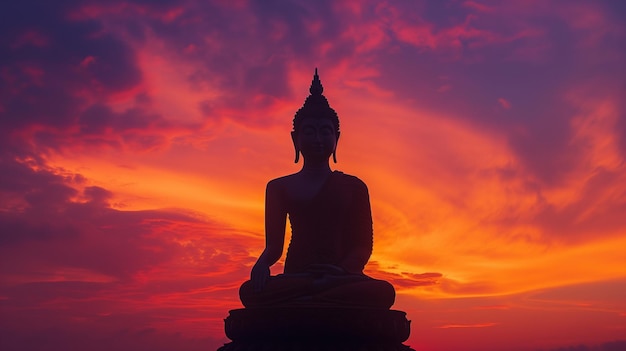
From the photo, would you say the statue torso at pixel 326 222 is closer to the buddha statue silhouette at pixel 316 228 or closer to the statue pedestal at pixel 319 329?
the buddha statue silhouette at pixel 316 228

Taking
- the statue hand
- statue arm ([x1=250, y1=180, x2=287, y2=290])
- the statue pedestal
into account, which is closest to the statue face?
statue arm ([x1=250, y1=180, x2=287, y2=290])

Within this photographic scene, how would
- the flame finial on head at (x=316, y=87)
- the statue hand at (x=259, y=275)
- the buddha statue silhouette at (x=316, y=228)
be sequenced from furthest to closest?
the flame finial on head at (x=316, y=87)
the statue hand at (x=259, y=275)
the buddha statue silhouette at (x=316, y=228)

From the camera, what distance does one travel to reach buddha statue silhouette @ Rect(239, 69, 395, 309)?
10.8 metres

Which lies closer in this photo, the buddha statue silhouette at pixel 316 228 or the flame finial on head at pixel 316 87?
the buddha statue silhouette at pixel 316 228

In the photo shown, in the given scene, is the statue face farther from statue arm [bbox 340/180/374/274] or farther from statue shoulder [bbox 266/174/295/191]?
statue arm [bbox 340/180/374/274]

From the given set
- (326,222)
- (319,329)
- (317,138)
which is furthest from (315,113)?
(319,329)

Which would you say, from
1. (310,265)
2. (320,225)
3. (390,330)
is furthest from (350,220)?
(390,330)

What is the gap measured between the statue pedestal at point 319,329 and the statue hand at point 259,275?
0.39m

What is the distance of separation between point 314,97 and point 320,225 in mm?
2442

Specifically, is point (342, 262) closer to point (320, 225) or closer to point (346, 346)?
point (320, 225)

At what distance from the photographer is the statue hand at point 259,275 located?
36.2 ft

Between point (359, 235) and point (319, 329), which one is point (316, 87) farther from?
point (319, 329)

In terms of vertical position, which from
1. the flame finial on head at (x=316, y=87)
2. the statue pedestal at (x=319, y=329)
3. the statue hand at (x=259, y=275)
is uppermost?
the flame finial on head at (x=316, y=87)

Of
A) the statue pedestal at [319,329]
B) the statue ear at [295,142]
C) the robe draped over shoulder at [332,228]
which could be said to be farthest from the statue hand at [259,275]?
the statue ear at [295,142]
